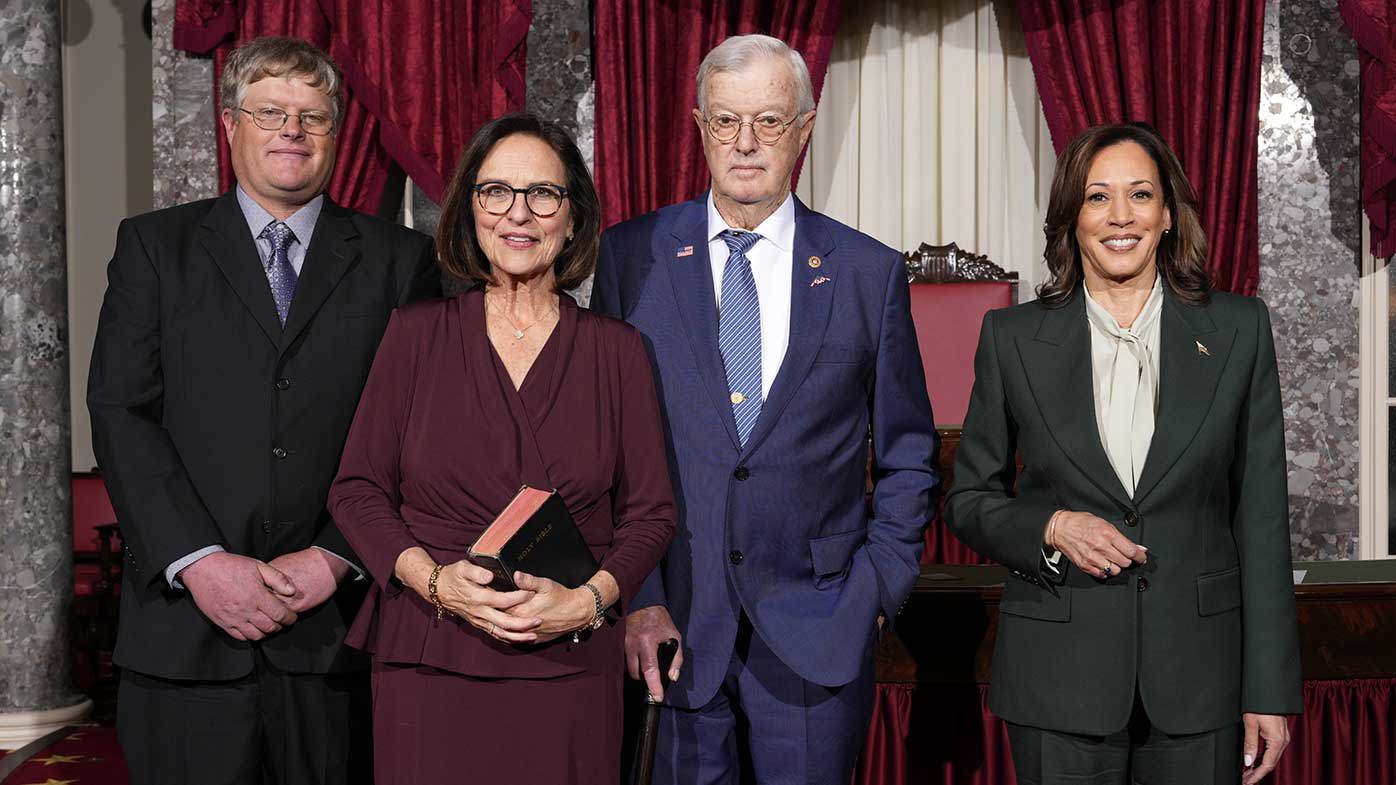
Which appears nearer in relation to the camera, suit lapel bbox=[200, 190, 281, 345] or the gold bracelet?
the gold bracelet

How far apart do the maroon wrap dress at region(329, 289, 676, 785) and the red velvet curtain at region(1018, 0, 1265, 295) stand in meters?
3.79

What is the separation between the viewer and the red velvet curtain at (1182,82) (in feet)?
17.3

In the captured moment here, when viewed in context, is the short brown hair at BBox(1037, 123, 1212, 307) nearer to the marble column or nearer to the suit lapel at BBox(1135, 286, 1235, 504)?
the suit lapel at BBox(1135, 286, 1235, 504)

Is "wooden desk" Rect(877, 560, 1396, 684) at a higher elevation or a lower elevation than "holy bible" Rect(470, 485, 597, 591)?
lower

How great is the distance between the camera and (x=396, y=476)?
6.72 ft

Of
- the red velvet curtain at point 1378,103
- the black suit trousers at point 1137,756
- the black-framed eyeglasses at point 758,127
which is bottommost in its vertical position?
the black suit trousers at point 1137,756

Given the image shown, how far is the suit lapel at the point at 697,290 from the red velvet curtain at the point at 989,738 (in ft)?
3.68

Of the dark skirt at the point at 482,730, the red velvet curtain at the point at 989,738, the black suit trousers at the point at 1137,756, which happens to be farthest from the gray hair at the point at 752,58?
the red velvet curtain at the point at 989,738

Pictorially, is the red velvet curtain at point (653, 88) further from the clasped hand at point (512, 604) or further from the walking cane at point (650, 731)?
the clasped hand at point (512, 604)

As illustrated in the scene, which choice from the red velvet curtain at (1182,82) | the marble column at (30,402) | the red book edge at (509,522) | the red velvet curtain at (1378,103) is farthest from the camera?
the red velvet curtain at (1182,82)

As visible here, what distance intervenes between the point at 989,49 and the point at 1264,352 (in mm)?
4089

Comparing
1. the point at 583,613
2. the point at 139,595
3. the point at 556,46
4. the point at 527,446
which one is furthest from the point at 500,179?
the point at 556,46

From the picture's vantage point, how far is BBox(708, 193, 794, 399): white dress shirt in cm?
230

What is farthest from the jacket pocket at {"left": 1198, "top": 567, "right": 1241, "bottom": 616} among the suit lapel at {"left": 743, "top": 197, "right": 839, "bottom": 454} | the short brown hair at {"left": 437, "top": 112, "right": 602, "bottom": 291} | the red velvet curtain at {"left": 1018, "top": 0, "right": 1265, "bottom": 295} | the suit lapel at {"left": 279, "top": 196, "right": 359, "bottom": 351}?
the red velvet curtain at {"left": 1018, "top": 0, "right": 1265, "bottom": 295}
